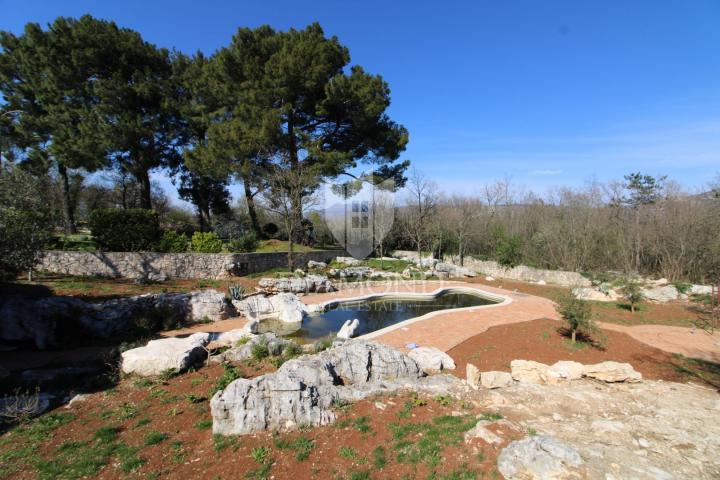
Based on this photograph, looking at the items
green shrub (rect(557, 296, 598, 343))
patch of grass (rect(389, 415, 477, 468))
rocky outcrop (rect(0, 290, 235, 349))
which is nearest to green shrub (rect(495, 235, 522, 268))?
green shrub (rect(557, 296, 598, 343))

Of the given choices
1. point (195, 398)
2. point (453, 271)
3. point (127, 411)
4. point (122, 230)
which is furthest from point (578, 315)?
point (122, 230)

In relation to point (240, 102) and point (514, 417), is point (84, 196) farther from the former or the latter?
point (514, 417)

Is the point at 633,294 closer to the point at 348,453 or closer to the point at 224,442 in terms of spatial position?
the point at 348,453

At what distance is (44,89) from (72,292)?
1519 cm

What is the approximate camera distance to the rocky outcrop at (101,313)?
7.98 metres

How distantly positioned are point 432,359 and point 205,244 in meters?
12.5

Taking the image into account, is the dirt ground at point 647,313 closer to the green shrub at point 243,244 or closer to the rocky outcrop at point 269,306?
the rocky outcrop at point 269,306

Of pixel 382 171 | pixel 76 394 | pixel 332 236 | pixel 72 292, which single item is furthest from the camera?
pixel 332 236

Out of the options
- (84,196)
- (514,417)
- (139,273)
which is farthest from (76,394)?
(84,196)

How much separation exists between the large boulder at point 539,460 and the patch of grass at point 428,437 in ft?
2.22

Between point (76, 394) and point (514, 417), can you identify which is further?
point (76, 394)

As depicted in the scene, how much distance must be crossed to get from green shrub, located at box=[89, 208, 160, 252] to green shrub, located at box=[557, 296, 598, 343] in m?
15.9

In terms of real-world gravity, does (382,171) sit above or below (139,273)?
above

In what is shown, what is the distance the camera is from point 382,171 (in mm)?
22344
